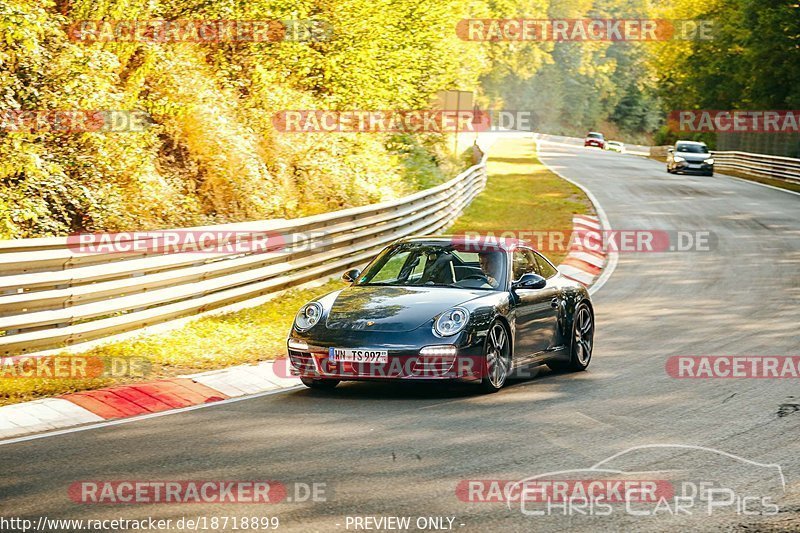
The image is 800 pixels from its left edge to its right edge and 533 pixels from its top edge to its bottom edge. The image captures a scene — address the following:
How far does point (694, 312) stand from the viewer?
1667cm

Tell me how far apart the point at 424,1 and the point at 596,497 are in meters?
24.9

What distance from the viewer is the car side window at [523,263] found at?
36.6 ft

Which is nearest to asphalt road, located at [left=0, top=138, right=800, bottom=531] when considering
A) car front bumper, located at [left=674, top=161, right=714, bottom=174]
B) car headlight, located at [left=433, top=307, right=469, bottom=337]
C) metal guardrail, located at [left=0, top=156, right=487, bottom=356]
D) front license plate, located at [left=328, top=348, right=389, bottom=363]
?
front license plate, located at [left=328, top=348, right=389, bottom=363]

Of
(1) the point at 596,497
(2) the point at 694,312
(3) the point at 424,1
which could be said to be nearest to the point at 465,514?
(1) the point at 596,497

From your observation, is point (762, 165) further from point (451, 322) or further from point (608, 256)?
point (451, 322)

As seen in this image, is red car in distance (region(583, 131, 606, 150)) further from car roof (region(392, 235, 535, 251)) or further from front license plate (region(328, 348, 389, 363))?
front license plate (region(328, 348, 389, 363))

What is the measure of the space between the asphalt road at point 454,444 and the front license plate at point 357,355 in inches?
13.9

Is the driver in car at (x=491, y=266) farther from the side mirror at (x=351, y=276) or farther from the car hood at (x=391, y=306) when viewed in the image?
the side mirror at (x=351, y=276)

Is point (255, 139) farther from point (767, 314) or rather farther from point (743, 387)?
point (743, 387)

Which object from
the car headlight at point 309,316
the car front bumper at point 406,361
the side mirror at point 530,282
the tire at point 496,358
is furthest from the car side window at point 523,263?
the car headlight at point 309,316

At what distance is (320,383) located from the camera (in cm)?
1021

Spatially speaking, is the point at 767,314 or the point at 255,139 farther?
the point at 255,139

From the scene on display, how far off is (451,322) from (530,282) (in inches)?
51.5

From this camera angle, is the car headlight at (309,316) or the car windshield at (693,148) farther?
the car windshield at (693,148)
